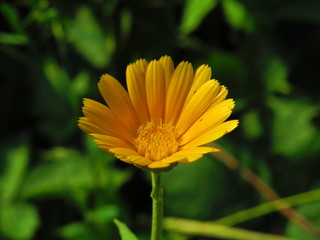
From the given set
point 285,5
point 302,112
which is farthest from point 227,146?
point 285,5

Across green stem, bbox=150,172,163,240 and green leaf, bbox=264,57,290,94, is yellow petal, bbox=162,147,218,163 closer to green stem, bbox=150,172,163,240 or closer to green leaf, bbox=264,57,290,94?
green stem, bbox=150,172,163,240

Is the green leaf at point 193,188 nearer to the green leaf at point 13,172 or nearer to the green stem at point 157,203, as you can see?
the green leaf at point 13,172

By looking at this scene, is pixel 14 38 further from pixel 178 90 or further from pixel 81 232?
pixel 178 90

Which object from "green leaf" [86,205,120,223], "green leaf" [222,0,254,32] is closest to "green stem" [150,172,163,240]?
"green leaf" [86,205,120,223]

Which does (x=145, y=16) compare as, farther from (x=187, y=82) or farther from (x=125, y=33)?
(x=187, y=82)

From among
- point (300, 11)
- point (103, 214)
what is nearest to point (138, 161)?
point (103, 214)

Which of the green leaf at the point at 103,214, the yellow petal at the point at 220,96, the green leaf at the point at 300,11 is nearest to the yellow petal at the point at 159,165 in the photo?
the yellow petal at the point at 220,96

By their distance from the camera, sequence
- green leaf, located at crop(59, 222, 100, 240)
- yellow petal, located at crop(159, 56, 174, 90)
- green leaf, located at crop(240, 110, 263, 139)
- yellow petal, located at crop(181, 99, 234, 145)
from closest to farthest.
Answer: yellow petal, located at crop(181, 99, 234, 145) < yellow petal, located at crop(159, 56, 174, 90) < green leaf, located at crop(59, 222, 100, 240) < green leaf, located at crop(240, 110, 263, 139)
